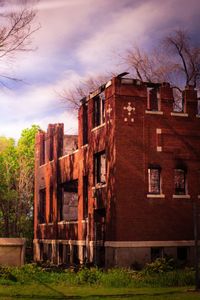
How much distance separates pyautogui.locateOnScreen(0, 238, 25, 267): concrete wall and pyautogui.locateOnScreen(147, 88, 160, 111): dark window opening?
1074 centimetres

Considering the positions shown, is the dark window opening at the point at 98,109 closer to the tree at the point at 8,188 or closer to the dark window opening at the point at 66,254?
the dark window opening at the point at 66,254

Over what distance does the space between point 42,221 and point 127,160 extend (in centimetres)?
1586

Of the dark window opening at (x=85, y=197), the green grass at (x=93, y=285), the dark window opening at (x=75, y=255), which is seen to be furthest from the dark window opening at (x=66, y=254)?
the green grass at (x=93, y=285)

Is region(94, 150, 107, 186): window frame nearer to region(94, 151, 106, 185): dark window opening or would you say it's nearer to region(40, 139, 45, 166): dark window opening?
region(94, 151, 106, 185): dark window opening

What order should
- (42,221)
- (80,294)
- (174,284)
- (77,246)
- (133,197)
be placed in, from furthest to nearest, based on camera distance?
1. (42,221)
2. (77,246)
3. (133,197)
4. (174,284)
5. (80,294)

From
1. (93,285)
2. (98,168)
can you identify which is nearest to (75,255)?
(98,168)

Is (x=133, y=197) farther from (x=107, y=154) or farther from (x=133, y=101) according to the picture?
(x=133, y=101)

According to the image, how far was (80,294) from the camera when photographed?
18.3 meters

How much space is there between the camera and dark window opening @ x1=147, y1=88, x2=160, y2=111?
30394 mm

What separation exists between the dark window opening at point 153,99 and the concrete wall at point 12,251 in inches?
423

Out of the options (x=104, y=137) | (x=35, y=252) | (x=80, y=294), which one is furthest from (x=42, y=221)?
(x=80, y=294)

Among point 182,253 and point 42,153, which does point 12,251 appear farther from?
point 42,153

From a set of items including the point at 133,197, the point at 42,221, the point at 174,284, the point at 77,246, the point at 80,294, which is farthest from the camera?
the point at 42,221

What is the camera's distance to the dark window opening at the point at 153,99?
3039 cm
